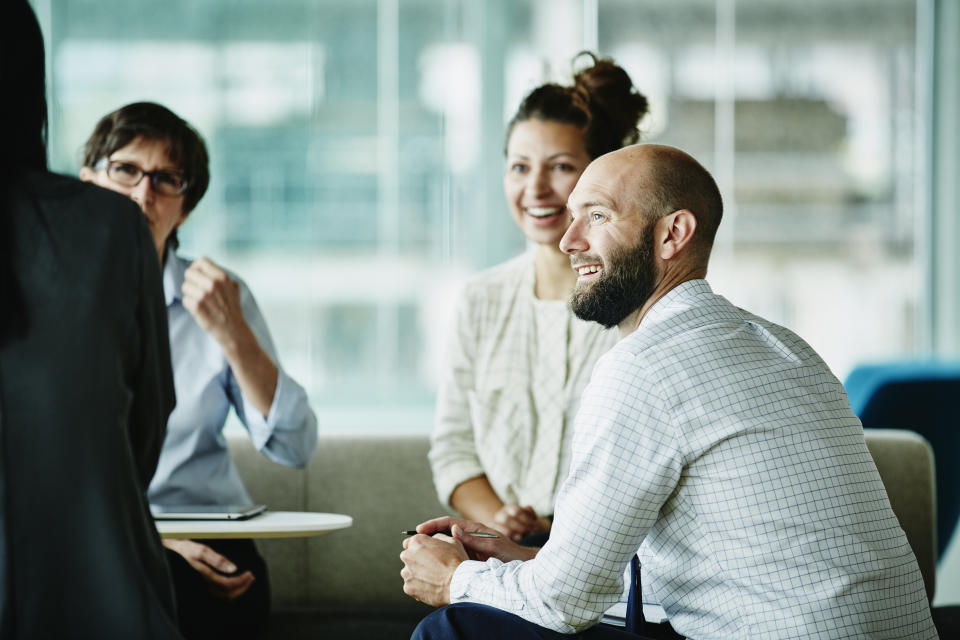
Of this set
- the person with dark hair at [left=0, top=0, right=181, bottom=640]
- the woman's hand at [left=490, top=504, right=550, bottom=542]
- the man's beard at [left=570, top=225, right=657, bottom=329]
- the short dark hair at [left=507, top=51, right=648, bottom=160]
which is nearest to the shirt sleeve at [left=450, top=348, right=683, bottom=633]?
the man's beard at [left=570, top=225, right=657, bottom=329]

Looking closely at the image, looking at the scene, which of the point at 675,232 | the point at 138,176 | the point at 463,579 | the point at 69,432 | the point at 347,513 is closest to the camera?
the point at 69,432

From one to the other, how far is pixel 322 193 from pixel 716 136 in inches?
77.9

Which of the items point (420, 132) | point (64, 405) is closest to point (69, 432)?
point (64, 405)

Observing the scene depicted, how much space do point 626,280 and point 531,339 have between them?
769 mm

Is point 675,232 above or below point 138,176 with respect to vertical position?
below

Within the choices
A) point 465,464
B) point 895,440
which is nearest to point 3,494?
point 465,464

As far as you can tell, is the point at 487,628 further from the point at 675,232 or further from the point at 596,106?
the point at 596,106

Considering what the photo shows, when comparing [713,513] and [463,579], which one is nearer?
[713,513]

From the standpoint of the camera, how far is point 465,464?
7.93 feet

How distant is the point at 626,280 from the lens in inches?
67.7

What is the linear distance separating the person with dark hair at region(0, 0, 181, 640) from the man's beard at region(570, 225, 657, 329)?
868mm

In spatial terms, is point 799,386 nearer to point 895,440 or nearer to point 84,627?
point 84,627

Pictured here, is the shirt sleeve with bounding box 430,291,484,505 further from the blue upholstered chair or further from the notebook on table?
the blue upholstered chair

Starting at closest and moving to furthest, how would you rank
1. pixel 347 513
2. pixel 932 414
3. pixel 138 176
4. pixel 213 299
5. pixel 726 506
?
pixel 726 506, pixel 213 299, pixel 138 176, pixel 347 513, pixel 932 414
